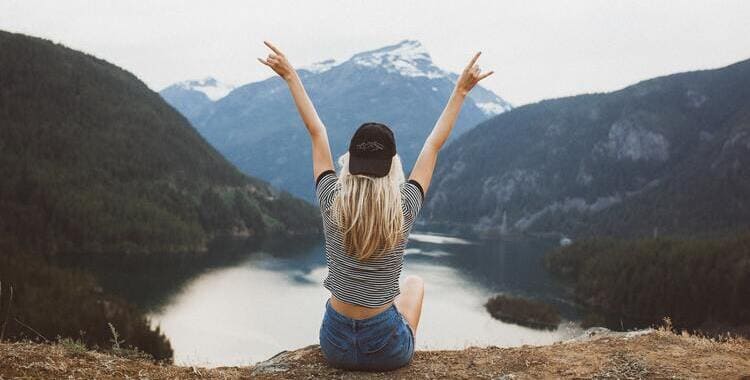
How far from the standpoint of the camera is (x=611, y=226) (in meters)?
194

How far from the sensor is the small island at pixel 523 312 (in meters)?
61.6

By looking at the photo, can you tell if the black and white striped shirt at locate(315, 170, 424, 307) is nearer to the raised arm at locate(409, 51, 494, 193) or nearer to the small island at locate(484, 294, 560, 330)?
the raised arm at locate(409, 51, 494, 193)

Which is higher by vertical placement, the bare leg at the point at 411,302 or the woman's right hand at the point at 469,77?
the woman's right hand at the point at 469,77

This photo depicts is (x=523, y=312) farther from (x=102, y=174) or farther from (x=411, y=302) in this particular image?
(x=102, y=174)

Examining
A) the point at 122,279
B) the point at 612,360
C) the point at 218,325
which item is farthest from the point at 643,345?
the point at 122,279

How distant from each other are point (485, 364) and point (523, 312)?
60106mm

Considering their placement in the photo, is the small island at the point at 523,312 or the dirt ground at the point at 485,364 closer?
the dirt ground at the point at 485,364

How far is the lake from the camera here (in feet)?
146

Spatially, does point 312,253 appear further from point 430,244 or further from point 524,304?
point 524,304

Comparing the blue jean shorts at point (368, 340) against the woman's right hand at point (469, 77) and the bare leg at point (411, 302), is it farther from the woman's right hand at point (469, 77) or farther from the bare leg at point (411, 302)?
the woman's right hand at point (469, 77)

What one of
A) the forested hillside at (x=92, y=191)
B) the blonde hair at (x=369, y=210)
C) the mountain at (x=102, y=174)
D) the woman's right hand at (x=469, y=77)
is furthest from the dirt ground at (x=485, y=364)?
the mountain at (x=102, y=174)

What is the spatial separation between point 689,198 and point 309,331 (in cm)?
17272

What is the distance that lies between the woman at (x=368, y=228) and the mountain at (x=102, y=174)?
3850 inches

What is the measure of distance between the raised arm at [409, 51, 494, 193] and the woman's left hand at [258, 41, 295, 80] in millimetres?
1474
